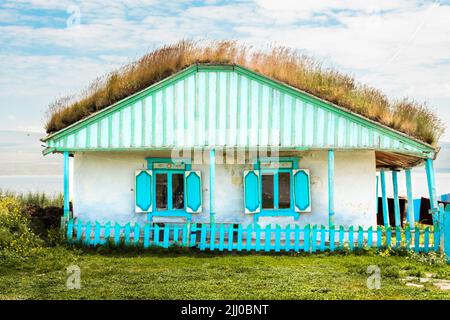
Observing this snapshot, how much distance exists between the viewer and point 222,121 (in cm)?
1748

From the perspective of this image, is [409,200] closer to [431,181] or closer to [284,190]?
[431,181]

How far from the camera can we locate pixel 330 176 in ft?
56.4

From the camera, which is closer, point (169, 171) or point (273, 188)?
point (273, 188)

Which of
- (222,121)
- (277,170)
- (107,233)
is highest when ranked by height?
(222,121)

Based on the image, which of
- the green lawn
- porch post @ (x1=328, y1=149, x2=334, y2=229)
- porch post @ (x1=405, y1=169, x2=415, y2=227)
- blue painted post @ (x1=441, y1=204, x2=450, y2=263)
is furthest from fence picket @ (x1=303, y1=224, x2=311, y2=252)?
porch post @ (x1=405, y1=169, x2=415, y2=227)

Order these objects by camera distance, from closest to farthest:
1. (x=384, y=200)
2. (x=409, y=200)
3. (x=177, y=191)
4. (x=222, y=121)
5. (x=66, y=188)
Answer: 1. (x=66, y=188)
2. (x=222, y=121)
3. (x=177, y=191)
4. (x=409, y=200)
5. (x=384, y=200)

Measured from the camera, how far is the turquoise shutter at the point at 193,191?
60.9 feet

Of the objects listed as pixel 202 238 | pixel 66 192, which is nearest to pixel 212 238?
pixel 202 238

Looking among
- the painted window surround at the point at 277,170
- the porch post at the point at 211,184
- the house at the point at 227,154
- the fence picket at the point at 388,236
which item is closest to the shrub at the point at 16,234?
the house at the point at 227,154

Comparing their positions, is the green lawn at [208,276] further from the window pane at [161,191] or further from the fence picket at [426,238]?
the window pane at [161,191]

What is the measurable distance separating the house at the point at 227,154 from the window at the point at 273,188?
0.03 m

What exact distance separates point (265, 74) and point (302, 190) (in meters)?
3.40

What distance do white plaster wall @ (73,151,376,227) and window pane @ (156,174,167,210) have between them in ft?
1.43
